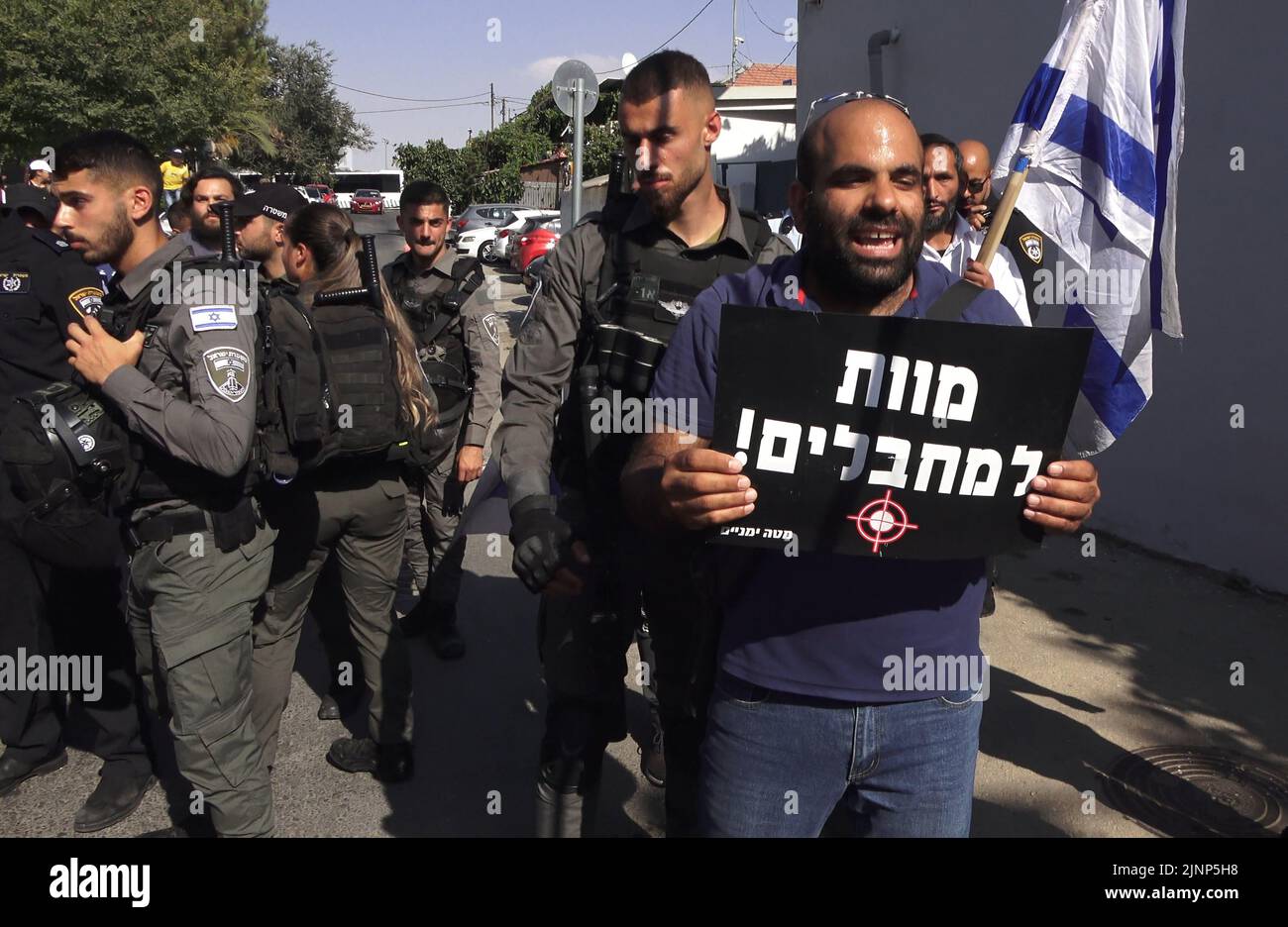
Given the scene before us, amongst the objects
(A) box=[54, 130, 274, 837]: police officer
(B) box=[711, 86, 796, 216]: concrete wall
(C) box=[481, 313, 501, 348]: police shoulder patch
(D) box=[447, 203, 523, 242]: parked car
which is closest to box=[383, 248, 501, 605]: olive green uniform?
(C) box=[481, 313, 501, 348]: police shoulder patch

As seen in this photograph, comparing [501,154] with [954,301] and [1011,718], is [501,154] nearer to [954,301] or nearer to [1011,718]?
[1011,718]

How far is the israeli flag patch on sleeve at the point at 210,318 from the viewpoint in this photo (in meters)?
2.84

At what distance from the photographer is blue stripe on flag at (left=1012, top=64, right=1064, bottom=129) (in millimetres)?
3369

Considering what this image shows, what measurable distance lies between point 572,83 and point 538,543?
6509 mm

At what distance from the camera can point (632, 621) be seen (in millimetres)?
2883

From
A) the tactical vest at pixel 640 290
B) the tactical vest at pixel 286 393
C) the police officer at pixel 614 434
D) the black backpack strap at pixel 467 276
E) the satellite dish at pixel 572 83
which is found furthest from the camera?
the satellite dish at pixel 572 83

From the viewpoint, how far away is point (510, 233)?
2805 cm

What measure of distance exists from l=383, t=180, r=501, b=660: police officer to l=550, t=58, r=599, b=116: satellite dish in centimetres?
301

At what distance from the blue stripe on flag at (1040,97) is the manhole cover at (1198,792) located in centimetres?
250

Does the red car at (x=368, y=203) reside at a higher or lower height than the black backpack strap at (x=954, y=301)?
higher

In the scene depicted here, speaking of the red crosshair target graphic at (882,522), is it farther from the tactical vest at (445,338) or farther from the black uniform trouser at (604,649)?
the tactical vest at (445,338)

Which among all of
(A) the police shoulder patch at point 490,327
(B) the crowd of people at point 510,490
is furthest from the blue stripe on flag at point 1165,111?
(A) the police shoulder patch at point 490,327

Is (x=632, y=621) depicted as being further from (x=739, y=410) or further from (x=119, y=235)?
(x=119, y=235)

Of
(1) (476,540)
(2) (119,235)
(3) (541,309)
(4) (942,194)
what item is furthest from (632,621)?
(1) (476,540)
